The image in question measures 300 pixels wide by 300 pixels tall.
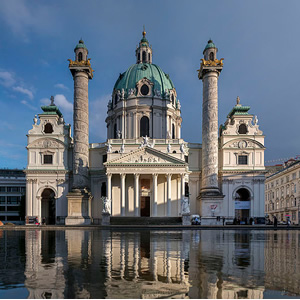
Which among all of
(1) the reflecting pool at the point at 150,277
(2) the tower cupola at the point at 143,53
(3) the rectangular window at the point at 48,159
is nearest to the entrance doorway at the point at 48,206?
(3) the rectangular window at the point at 48,159

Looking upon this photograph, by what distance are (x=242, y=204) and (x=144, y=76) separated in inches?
1276

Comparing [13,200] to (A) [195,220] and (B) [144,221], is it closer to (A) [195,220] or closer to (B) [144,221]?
(B) [144,221]

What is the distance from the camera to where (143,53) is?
80.6 metres

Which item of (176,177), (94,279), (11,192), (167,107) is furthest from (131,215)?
(94,279)

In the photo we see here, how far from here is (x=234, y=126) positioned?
2539 inches

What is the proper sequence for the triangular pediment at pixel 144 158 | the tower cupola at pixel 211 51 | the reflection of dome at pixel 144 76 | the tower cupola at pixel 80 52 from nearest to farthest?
the triangular pediment at pixel 144 158, the tower cupola at pixel 211 51, the tower cupola at pixel 80 52, the reflection of dome at pixel 144 76

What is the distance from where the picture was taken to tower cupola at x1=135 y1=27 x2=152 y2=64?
3160 inches

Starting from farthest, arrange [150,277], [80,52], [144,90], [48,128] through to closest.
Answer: [144,90] < [48,128] < [80,52] < [150,277]

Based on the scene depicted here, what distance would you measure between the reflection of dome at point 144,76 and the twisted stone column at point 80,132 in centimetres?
1528

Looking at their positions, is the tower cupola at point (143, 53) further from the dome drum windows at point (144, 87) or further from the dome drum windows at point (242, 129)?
the dome drum windows at point (242, 129)

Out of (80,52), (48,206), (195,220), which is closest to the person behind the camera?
(195,220)

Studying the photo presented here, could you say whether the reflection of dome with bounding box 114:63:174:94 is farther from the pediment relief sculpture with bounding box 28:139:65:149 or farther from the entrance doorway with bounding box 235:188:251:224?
the entrance doorway with bounding box 235:188:251:224

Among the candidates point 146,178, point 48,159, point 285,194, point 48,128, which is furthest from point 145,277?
point 285,194

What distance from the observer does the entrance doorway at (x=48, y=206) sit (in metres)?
66.1
